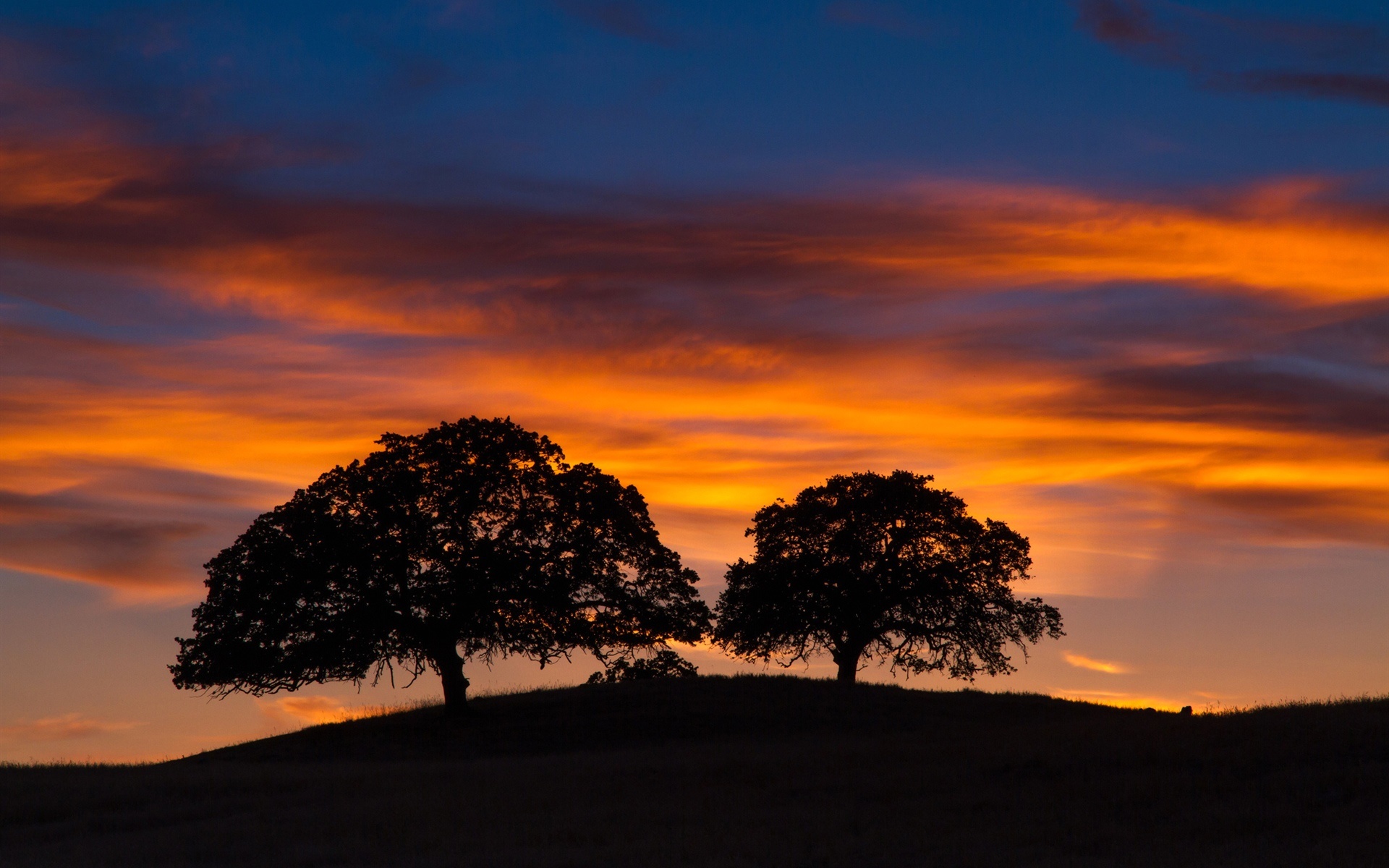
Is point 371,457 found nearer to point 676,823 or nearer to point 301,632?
point 301,632

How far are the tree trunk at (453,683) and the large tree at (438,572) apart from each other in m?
0.06

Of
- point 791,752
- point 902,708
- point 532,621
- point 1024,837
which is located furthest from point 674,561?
point 1024,837

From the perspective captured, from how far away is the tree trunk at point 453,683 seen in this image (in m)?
47.4

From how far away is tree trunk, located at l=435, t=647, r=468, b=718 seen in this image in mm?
47406

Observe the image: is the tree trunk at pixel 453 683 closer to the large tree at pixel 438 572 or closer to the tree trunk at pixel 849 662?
the large tree at pixel 438 572

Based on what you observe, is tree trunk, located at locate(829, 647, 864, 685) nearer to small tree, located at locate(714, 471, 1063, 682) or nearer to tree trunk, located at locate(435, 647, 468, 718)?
small tree, located at locate(714, 471, 1063, 682)

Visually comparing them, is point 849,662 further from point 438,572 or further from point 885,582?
point 438,572

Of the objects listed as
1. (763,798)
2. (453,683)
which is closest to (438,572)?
(453,683)

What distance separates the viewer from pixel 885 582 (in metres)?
55.6

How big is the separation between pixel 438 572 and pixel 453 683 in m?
4.69

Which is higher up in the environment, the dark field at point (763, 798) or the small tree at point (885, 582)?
the small tree at point (885, 582)

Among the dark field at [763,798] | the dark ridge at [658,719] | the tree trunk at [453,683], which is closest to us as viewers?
the dark field at [763,798]

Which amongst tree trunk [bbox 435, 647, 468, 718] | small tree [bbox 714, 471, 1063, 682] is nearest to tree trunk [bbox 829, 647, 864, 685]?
small tree [bbox 714, 471, 1063, 682]

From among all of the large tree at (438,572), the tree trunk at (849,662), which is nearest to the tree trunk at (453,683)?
the large tree at (438,572)
